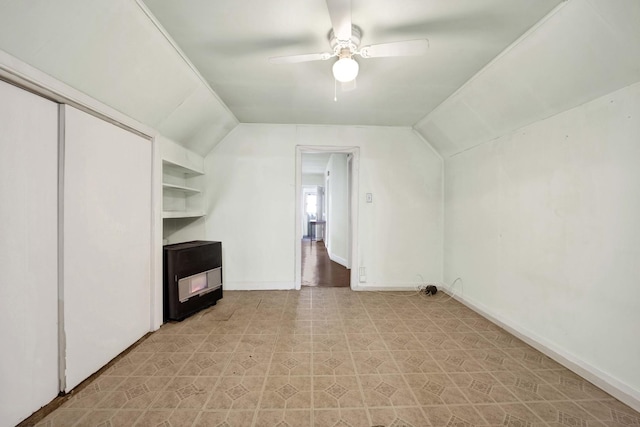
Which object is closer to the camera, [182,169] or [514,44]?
[514,44]

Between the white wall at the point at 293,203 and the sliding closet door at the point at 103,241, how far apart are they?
1.21 metres

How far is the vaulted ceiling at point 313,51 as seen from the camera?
1297 mm

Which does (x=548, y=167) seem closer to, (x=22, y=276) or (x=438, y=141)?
(x=438, y=141)

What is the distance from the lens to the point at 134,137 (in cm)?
206

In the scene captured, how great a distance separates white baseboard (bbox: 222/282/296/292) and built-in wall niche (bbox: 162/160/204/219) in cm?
108

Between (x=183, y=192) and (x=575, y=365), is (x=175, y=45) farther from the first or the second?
(x=575, y=365)

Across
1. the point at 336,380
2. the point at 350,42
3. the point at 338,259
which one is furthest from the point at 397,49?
the point at 338,259

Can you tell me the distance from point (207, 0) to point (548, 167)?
9.07ft

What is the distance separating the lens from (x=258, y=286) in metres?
3.40

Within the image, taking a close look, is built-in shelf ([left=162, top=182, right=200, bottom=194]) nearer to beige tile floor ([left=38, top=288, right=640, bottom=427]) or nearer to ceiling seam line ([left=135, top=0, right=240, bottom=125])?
ceiling seam line ([left=135, top=0, right=240, bottom=125])

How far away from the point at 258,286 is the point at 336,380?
2.04 m

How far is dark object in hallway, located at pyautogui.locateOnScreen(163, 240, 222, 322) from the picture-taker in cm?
240

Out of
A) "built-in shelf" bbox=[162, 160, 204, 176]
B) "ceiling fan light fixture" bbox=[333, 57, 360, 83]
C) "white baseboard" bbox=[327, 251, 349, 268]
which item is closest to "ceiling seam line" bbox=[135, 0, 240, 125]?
"built-in shelf" bbox=[162, 160, 204, 176]

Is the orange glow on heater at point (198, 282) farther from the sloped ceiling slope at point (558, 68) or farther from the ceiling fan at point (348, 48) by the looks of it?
the sloped ceiling slope at point (558, 68)
